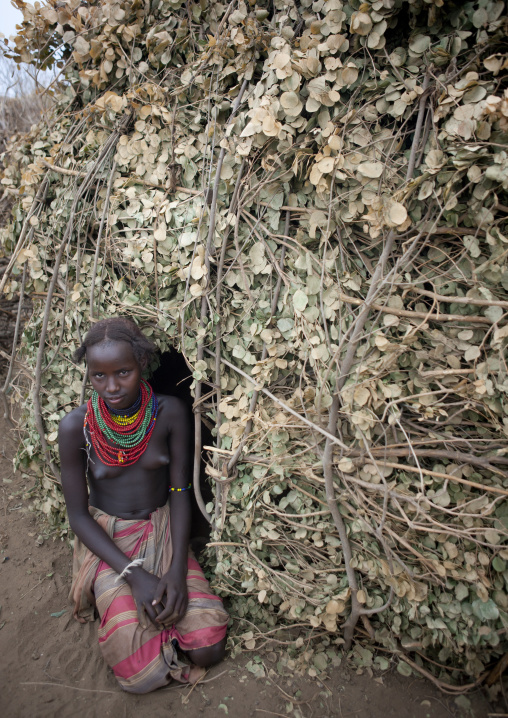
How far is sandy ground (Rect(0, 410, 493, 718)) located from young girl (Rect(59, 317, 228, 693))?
0.09 m

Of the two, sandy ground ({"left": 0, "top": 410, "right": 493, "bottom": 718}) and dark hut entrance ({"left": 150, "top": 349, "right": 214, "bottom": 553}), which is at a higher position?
dark hut entrance ({"left": 150, "top": 349, "right": 214, "bottom": 553})

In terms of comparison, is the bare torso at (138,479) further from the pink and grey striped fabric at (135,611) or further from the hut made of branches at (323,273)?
the hut made of branches at (323,273)

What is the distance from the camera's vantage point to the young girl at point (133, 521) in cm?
211

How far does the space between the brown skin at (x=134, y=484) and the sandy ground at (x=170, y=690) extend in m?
0.17

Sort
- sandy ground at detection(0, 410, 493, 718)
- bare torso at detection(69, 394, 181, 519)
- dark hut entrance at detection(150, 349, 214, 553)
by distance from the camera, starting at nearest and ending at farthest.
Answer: sandy ground at detection(0, 410, 493, 718) < bare torso at detection(69, 394, 181, 519) < dark hut entrance at detection(150, 349, 214, 553)

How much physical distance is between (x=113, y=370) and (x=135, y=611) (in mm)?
1126

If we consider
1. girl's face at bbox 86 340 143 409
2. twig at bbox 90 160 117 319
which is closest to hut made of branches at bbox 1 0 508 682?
twig at bbox 90 160 117 319

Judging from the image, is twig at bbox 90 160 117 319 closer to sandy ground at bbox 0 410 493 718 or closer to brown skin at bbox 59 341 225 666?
brown skin at bbox 59 341 225 666

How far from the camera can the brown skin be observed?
82.1 inches

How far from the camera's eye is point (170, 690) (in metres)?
2.14

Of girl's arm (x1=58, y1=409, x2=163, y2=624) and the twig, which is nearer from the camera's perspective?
girl's arm (x1=58, y1=409, x2=163, y2=624)

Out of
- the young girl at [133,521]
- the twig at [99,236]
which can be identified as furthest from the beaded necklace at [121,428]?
the twig at [99,236]

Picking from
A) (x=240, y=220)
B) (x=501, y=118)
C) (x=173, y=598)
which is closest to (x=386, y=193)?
(x=501, y=118)

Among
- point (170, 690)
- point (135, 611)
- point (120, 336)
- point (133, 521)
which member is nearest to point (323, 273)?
point (120, 336)
